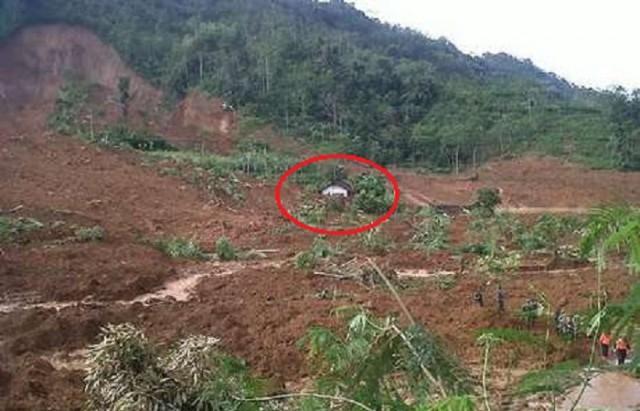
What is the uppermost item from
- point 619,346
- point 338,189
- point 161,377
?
point 161,377

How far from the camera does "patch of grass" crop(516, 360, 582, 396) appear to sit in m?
1.65

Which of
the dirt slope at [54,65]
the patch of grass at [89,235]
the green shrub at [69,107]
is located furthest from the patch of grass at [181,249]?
the dirt slope at [54,65]

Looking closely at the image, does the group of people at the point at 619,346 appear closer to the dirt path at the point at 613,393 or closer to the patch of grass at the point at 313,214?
the dirt path at the point at 613,393

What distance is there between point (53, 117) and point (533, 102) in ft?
74.2

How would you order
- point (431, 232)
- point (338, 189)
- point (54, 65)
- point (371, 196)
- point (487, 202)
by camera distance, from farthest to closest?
point (54, 65) → point (338, 189) → point (371, 196) → point (487, 202) → point (431, 232)

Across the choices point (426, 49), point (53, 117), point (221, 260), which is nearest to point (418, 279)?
point (221, 260)

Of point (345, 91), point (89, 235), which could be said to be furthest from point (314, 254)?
point (345, 91)

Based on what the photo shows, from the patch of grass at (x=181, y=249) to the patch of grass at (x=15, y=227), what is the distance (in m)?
2.66

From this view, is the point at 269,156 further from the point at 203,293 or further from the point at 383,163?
the point at 203,293

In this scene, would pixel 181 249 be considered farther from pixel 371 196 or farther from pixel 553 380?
pixel 553 380

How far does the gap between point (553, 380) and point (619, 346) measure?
323 cm

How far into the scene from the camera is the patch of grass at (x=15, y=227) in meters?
15.4

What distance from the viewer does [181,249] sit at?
15.5 meters

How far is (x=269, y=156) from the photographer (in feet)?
94.7
